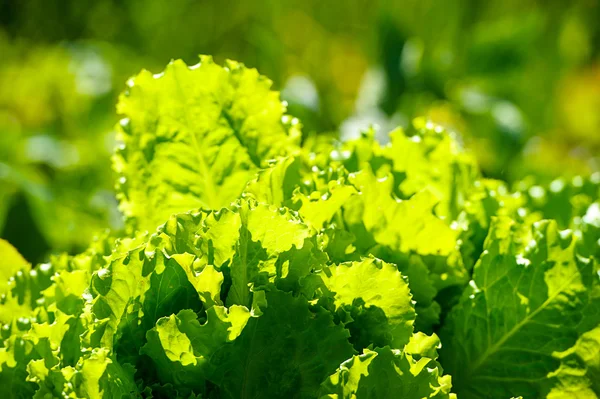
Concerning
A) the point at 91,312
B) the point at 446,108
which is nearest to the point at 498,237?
the point at 91,312

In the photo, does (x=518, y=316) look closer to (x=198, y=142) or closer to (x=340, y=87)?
(x=198, y=142)

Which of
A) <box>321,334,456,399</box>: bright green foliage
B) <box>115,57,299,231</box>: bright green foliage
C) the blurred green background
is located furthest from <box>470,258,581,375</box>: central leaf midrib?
the blurred green background

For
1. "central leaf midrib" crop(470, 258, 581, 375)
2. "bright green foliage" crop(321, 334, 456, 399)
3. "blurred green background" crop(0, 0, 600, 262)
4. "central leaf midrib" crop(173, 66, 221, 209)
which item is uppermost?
"blurred green background" crop(0, 0, 600, 262)

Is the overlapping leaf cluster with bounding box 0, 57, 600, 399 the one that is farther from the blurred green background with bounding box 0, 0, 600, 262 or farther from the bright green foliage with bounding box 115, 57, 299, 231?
the blurred green background with bounding box 0, 0, 600, 262

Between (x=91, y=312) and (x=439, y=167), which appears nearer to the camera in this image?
(x=91, y=312)

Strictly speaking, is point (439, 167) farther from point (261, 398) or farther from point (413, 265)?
point (261, 398)

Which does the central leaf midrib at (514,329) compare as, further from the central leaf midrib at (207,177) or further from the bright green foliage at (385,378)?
the central leaf midrib at (207,177)
